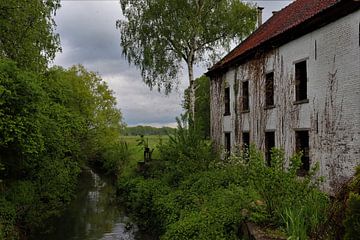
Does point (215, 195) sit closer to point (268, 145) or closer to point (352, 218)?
point (268, 145)

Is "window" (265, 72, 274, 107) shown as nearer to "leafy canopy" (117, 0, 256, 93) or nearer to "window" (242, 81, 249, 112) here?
"window" (242, 81, 249, 112)

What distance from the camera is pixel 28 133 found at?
45.3ft

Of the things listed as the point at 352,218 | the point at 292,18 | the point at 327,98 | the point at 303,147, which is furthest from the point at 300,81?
the point at 352,218

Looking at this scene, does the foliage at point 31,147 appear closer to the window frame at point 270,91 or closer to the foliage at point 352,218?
the window frame at point 270,91

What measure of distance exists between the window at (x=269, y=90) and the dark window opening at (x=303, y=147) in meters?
2.61

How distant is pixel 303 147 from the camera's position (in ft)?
47.8

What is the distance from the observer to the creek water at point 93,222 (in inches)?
654

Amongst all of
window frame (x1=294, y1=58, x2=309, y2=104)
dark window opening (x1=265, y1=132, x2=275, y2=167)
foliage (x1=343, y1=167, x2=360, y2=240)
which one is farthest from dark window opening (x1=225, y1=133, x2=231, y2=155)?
foliage (x1=343, y1=167, x2=360, y2=240)

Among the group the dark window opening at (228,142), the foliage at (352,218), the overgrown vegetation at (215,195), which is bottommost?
the overgrown vegetation at (215,195)

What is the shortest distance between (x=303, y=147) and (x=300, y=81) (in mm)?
2353

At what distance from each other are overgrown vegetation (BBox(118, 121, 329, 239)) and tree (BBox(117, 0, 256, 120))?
633cm

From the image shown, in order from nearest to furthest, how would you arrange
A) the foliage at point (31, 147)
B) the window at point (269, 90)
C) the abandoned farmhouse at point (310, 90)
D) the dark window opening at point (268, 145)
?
the abandoned farmhouse at point (310, 90) → the foliage at point (31, 147) → the window at point (269, 90) → the dark window opening at point (268, 145)

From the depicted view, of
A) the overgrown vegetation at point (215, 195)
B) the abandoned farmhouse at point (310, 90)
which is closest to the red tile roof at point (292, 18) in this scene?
the abandoned farmhouse at point (310, 90)

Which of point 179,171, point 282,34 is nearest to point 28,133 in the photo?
point 179,171
